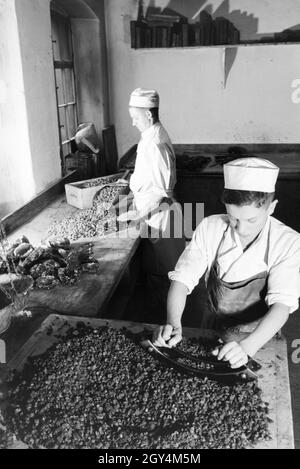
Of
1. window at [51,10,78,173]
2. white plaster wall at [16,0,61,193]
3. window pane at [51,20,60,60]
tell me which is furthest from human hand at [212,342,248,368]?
window pane at [51,20,60,60]

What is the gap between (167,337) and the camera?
1.54 m

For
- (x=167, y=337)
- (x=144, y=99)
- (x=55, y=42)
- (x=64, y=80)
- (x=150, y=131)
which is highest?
(x=55, y=42)

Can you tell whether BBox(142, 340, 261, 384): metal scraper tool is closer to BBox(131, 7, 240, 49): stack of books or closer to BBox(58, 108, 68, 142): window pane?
BBox(58, 108, 68, 142): window pane

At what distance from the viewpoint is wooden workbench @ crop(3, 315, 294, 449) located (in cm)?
124

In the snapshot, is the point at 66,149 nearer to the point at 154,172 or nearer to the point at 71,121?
the point at 71,121

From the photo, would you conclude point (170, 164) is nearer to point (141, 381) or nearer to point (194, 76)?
point (141, 381)

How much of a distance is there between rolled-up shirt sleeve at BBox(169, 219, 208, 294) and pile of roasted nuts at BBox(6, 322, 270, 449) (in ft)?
1.02

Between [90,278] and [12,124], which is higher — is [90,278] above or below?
below

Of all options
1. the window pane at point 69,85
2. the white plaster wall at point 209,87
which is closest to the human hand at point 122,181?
the window pane at point 69,85

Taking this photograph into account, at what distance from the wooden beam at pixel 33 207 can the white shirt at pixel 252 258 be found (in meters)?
1.60

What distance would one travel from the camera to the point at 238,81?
5324 mm

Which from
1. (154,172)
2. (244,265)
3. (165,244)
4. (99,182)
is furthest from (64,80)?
(244,265)

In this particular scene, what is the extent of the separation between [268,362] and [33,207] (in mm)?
2315
